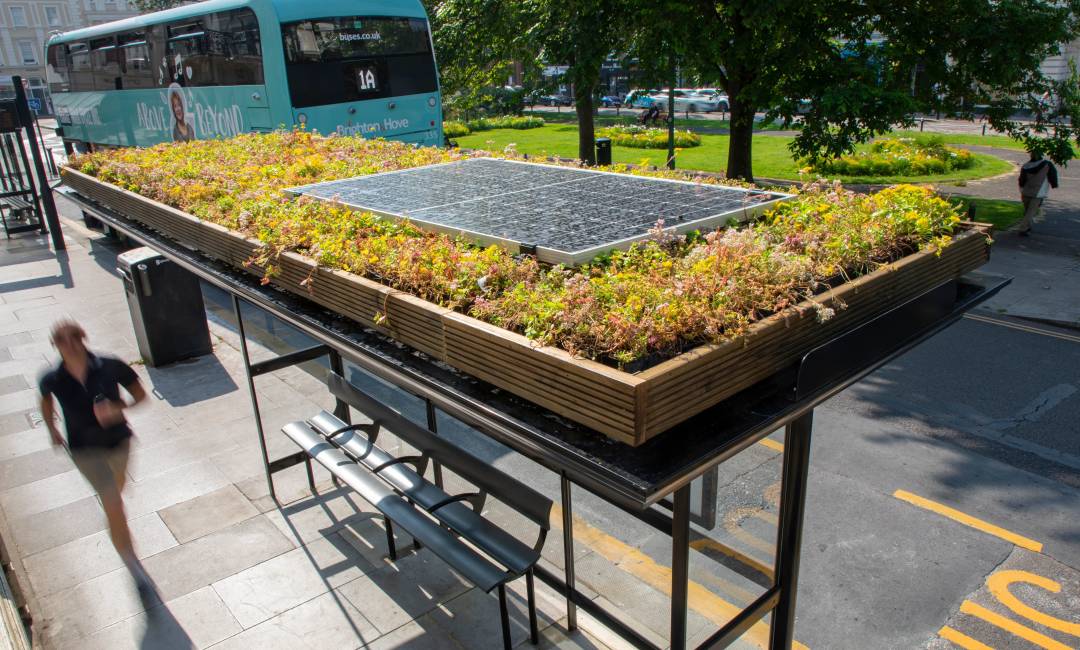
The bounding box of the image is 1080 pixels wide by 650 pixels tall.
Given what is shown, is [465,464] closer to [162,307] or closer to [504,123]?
[162,307]

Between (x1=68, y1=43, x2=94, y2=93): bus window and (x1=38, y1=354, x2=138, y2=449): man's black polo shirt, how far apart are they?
748 inches

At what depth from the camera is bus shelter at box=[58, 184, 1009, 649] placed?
102 inches

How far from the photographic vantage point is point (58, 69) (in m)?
22.8

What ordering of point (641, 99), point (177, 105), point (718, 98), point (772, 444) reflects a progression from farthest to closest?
point (718, 98), point (641, 99), point (177, 105), point (772, 444)

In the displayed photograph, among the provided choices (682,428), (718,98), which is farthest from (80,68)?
(718,98)

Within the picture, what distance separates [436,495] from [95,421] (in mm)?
2328

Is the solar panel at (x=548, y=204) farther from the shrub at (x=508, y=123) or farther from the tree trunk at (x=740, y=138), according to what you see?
the shrub at (x=508, y=123)

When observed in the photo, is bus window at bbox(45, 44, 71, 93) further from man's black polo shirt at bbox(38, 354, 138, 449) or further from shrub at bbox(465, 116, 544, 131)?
man's black polo shirt at bbox(38, 354, 138, 449)

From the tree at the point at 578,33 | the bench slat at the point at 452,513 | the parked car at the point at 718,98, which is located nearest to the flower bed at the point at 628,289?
the bench slat at the point at 452,513

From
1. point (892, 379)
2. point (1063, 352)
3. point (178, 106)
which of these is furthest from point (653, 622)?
point (178, 106)

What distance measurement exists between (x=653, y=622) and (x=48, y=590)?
399 cm

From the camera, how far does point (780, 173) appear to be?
65.1ft

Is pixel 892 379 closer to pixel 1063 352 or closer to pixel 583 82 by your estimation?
pixel 1063 352

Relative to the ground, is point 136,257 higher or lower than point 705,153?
higher
